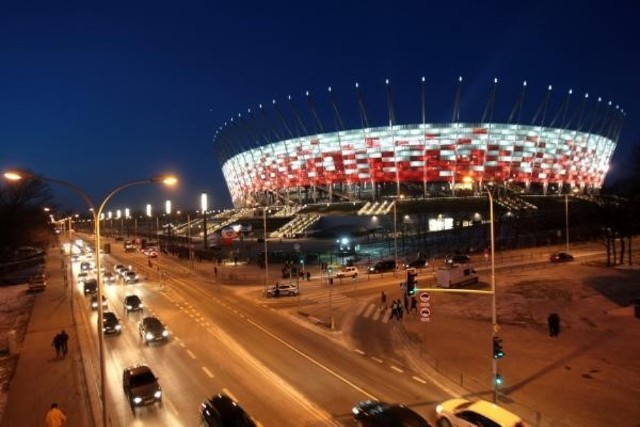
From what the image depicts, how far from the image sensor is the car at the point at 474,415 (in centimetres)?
1493

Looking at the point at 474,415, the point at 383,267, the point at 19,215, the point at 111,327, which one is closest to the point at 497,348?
the point at 474,415

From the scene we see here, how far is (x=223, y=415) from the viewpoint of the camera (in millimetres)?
15195

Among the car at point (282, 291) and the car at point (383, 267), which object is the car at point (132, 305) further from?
the car at point (383, 267)

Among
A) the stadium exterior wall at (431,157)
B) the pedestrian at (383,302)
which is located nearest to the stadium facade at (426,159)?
the stadium exterior wall at (431,157)

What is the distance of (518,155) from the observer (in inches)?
4491

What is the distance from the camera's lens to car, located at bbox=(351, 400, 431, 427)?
14.9 meters

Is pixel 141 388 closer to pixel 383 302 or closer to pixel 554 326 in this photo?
pixel 554 326

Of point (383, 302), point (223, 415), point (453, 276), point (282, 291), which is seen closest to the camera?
point (223, 415)

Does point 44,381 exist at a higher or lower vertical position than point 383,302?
higher

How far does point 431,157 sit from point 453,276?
6950cm

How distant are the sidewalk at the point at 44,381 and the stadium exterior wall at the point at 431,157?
82.9 metres

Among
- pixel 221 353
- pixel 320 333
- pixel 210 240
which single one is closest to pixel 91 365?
pixel 221 353

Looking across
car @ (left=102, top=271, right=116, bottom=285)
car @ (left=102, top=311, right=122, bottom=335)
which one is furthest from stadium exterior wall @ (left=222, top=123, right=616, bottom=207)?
car @ (left=102, top=311, right=122, bottom=335)

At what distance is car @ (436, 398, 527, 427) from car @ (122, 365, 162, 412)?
10.4 metres
